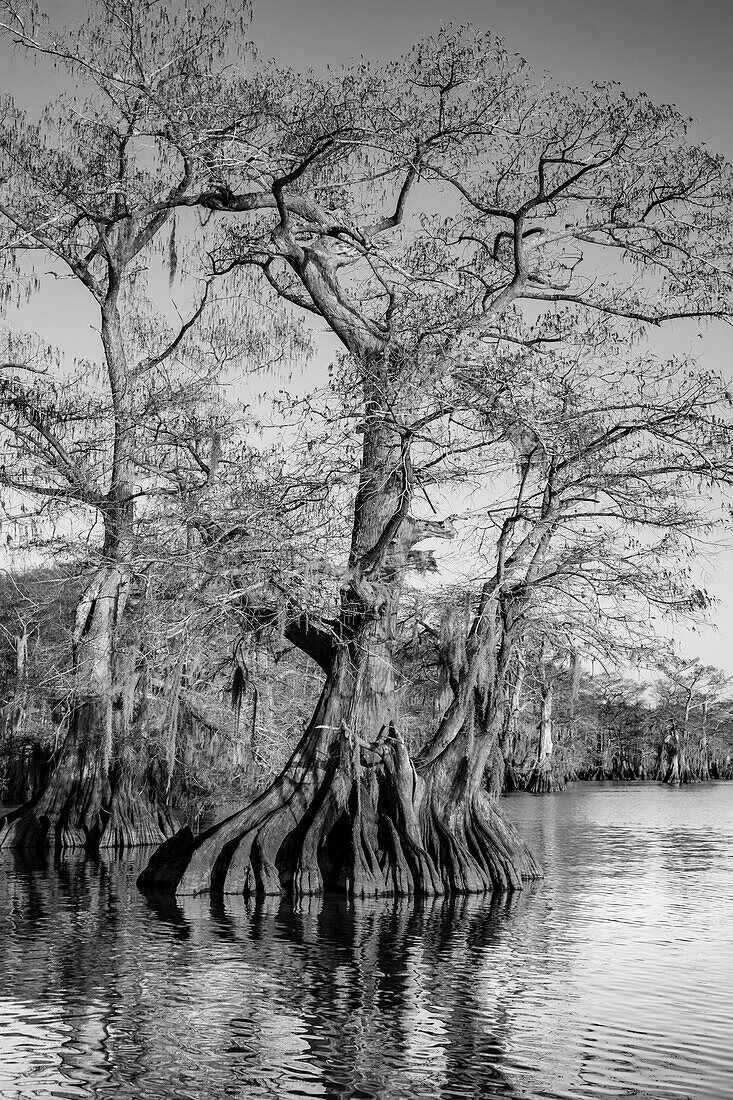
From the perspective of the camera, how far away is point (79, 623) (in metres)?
22.5

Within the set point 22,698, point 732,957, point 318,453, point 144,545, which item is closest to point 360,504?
point 318,453

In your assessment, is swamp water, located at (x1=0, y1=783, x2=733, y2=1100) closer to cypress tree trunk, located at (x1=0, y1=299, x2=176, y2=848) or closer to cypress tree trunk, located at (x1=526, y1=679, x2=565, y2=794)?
cypress tree trunk, located at (x1=0, y1=299, x2=176, y2=848)

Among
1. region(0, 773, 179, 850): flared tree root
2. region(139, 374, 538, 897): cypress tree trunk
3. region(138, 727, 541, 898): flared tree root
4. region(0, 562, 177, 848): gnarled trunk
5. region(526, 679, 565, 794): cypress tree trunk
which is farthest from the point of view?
region(526, 679, 565, 794): cypress tree trunk

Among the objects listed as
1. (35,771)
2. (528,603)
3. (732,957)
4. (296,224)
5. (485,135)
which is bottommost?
(732,957)

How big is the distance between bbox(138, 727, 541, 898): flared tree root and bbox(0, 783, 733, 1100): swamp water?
0.44 m

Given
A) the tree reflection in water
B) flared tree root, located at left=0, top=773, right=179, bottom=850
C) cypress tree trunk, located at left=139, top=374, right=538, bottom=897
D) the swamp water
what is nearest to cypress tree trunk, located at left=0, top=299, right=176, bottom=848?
flared tree root, located at left=0, top=773, right=179, bottom=850

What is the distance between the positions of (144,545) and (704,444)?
7185mm

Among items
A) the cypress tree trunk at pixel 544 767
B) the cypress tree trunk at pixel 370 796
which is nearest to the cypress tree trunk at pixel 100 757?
the cypress tree trunk at pixel 370 796

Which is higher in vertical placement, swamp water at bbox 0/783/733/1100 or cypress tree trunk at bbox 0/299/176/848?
cypress tree trunk at bbox 0/299/176/848

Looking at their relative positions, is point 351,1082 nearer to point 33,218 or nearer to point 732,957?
point 732,957

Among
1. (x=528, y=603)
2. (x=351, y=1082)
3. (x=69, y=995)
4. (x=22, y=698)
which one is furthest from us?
(x=22, y=698)

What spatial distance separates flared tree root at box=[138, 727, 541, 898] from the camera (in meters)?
14.5

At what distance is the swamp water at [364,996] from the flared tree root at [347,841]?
1.43 ft

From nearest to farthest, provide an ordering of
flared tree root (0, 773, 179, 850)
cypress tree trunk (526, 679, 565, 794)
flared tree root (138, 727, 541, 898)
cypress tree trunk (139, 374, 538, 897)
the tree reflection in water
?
the tree reflection in water → flared tree root (138, 727, 541, 898) → cypress tree trunk (139, 374, 538, 897) → flared tree root (0, 773, 179, 850) → cypress tree trunk (526, 679, 565, 794)
